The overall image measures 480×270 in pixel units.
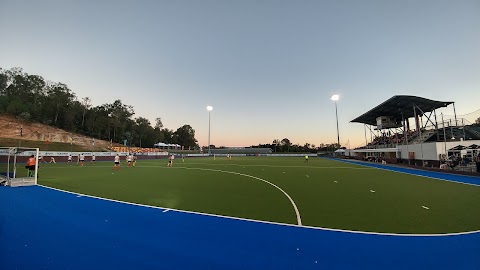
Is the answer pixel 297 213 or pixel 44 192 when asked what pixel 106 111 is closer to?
pixel 44 192

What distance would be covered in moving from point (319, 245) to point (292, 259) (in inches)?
39.7

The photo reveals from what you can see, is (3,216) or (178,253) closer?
(178,253)

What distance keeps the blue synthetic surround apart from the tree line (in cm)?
9631

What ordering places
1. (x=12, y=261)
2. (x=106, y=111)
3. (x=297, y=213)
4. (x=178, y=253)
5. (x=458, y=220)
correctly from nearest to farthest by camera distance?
1. (x=12, y=261)
2. (x=178, y=253)
3. (x=458, y=220)
4. (x=297, y=213)
5. (x=106, y=111)

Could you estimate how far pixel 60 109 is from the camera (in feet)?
297

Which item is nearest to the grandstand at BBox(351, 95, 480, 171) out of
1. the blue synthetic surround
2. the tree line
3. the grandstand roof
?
the grandstand roof

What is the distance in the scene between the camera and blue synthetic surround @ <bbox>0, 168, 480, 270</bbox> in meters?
4.49

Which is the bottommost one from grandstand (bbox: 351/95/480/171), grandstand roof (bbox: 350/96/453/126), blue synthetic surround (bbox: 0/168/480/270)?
blue synthetic surround (bbox: 0/168/480/270)

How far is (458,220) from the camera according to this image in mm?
7258

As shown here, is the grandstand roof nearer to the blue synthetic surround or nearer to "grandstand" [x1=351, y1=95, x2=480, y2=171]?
"grandstand" [x1=351, y1=95, x2=480, y2=171]

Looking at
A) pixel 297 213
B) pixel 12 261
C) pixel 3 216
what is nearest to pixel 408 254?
pixel 297 213

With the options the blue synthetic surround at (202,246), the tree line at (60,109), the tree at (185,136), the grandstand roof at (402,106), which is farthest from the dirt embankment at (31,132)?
the tree at (185,136)

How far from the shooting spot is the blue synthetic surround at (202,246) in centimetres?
449

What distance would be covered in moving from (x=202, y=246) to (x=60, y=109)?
11191cm
